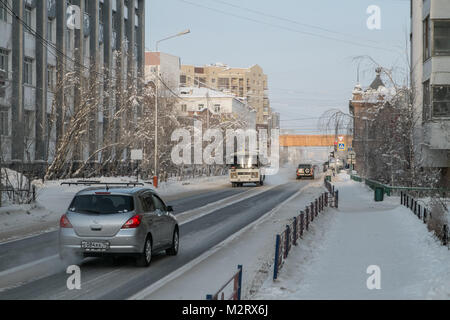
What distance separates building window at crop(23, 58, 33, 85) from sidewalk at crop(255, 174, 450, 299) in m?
27.9

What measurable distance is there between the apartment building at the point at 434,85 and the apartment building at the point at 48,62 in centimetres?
2138

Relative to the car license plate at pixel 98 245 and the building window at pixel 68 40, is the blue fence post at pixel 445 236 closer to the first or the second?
the car license plate at pixel 98 245

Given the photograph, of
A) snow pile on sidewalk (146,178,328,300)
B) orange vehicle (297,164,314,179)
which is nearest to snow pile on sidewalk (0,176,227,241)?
snow pile on sidewalk (146,178,328,300)

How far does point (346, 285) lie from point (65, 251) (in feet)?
18.0

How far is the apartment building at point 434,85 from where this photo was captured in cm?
3453

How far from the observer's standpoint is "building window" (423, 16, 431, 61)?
35600 mm

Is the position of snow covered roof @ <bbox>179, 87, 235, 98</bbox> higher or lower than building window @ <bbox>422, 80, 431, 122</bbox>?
higher

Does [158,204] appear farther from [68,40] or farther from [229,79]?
[229,79]

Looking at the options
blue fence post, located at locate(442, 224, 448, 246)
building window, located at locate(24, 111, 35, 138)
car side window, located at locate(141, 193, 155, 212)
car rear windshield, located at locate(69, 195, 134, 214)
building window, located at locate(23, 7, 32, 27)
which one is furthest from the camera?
building window, located at locate(23, 7, 32, 27)

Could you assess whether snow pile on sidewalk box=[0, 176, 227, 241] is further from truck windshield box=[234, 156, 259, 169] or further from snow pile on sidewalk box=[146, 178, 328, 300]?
truck windshield box=[234, 156, 259, 169]

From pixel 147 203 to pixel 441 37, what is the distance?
2621cm

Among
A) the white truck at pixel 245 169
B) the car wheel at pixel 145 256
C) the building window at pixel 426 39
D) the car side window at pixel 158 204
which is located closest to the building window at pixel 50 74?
the white truck at pixel 245 169

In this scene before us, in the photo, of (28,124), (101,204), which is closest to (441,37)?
(28,124)

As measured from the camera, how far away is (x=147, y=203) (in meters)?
13.6
